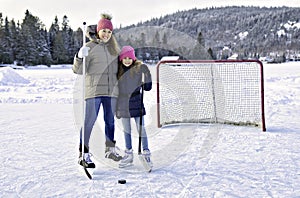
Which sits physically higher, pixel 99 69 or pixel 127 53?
pixel 127 53

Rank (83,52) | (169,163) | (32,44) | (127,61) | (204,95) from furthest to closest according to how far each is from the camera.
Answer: (32,44)
(204,95)
(169,163)
(127,61)
(83,52)

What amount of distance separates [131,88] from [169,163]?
83 centimetres

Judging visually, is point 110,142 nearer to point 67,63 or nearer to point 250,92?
point 250,92

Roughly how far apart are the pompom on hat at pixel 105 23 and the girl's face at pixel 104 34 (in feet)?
0.09

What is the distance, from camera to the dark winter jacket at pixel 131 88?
121 inches

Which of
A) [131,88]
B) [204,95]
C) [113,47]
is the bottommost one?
[204,95]

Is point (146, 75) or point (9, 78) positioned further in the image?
point (9, 78)

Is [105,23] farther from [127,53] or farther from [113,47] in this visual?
[127,53]

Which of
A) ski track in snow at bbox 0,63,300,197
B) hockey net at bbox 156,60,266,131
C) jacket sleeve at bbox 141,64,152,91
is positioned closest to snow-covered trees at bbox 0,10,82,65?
hockey net at bbox 156,60,266,131

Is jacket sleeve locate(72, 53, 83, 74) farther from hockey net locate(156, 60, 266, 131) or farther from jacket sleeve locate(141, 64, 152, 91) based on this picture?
hockey net locate(156, 60, 266, 131)

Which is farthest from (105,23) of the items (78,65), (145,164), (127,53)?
(145,164)

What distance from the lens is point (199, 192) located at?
2527 millimetres

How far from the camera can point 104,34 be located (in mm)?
3020

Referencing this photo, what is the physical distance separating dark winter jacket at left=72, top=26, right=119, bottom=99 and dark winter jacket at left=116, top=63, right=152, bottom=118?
12cm
